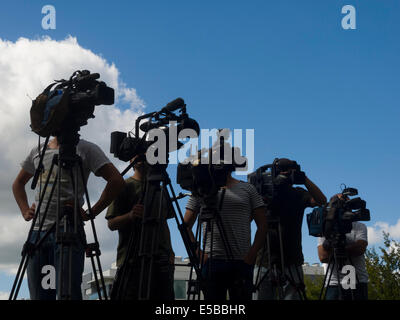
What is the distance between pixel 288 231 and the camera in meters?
5.75

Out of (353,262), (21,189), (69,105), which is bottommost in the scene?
(353,262)

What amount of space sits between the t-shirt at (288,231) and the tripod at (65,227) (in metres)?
2.45

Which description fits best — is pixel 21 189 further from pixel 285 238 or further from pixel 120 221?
pixel 285 238

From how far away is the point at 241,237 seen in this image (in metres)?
4.84

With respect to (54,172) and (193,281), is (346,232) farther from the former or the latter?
(54,172)

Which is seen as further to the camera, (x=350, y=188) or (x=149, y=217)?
(x=350, y=188)

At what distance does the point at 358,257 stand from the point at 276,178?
5.47 feet

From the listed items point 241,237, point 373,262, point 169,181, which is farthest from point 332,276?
point 373,262

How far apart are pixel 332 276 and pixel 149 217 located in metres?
3.40

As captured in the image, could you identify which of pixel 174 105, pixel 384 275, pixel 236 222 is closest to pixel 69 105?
pixel 174 105

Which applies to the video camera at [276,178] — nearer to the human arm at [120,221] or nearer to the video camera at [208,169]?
the video camera at [208,169]

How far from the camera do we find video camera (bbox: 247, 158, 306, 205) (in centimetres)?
576

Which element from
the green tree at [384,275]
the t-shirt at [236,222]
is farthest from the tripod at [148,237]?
the green tree at [384,275]

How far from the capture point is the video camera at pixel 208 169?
467 centimetres
